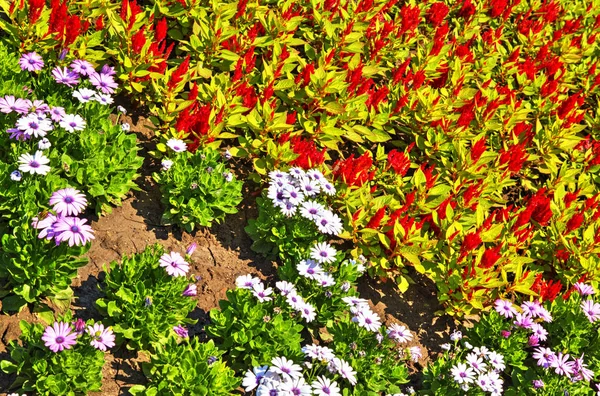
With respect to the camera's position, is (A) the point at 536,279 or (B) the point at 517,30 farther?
(B) the point at 517,30

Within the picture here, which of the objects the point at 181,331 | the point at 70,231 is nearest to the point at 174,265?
the point at 181,331

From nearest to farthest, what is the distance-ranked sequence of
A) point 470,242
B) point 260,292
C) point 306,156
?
1. point 260,292
2. point 470,242
3. point 306,156

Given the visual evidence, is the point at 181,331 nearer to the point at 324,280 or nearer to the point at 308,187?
the point at 324,280

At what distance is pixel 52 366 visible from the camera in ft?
11.3

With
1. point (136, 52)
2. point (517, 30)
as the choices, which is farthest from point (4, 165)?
point (517, 30)

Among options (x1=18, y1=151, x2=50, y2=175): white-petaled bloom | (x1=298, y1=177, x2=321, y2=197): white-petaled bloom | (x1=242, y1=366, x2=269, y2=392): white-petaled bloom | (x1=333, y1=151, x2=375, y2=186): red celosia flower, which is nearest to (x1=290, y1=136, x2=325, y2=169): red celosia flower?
(x1=333, y1=151, x2=375, y2=186): red celosia flower

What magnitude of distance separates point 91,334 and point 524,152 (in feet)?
14.5

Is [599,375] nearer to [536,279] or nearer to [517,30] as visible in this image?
[536,279]

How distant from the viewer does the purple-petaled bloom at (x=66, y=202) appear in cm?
360

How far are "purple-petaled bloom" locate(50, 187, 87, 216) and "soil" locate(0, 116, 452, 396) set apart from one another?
72 cm

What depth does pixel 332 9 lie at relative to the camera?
671 cm

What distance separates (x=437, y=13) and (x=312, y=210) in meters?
3.98

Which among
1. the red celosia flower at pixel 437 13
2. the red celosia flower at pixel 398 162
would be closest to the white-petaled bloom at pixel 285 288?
the red celosia flower at pixel 398 162

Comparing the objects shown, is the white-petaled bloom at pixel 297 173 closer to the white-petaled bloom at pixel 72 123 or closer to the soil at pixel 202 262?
the soil at pixel 202 262
